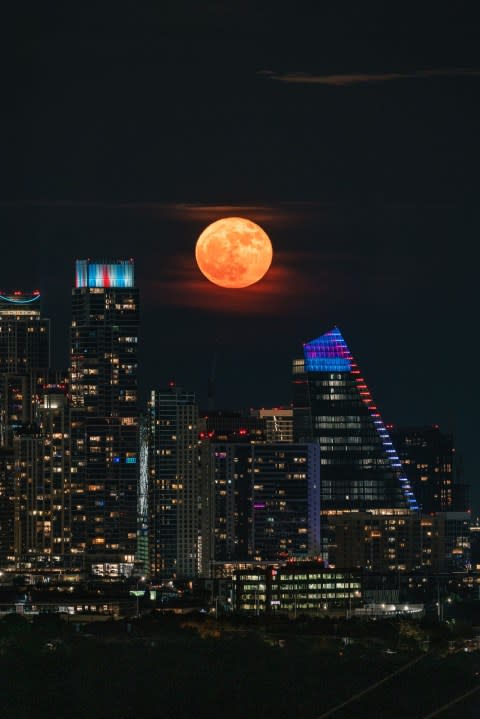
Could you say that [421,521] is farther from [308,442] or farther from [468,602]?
[468,602]

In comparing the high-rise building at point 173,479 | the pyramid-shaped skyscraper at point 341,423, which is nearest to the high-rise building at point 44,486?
the high-rise building at point 173,479

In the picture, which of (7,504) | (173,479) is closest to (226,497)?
(173,479)

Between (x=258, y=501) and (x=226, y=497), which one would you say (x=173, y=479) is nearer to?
(x=226, y=497)

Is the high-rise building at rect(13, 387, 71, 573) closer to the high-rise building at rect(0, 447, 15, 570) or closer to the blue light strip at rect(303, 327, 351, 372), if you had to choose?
the high-rise building at rect(0, 447, 15, 570)

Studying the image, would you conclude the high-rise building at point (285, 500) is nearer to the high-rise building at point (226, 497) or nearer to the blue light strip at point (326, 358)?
the high-rise building at point (226, 497)

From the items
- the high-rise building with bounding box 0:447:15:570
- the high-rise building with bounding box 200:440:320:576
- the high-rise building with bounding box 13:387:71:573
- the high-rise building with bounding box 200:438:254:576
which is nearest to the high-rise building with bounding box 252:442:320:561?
the high-rise building with bounding box 200:440:320:576
